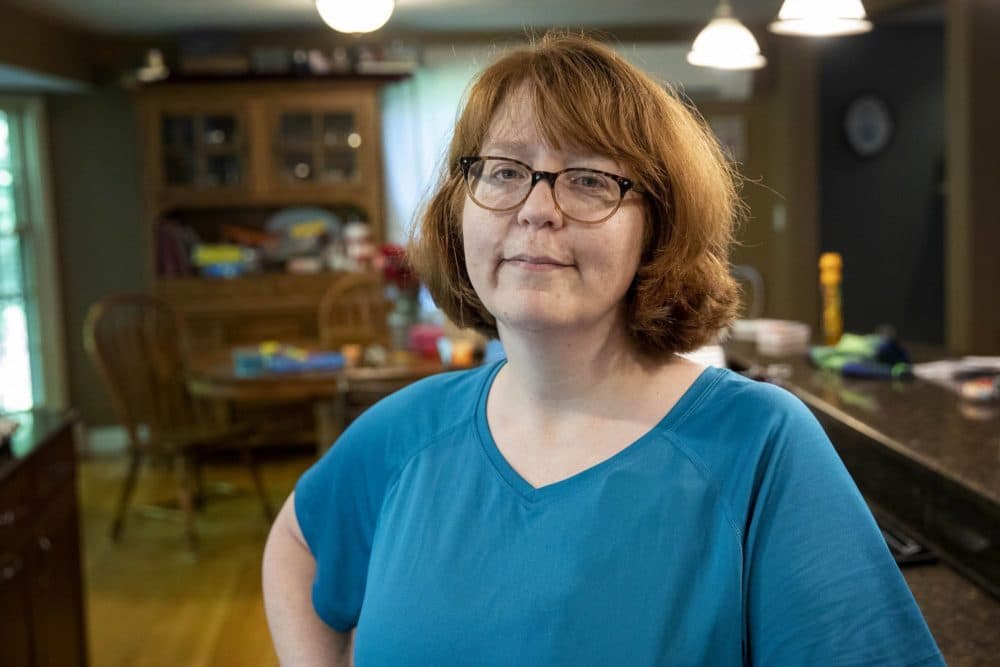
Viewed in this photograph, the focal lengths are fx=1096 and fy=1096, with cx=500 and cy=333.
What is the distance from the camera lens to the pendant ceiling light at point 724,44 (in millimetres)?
3770

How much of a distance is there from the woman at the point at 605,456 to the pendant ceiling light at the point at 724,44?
2.72 metres

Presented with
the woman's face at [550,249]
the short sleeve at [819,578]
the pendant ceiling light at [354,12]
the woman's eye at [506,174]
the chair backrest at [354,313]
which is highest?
the pendant ceiling light at [354,12]

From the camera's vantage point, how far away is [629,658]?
1.02 m

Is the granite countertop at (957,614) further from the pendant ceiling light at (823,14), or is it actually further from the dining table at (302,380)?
the dining table at (302,380)

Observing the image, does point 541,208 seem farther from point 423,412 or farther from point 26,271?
point 26,271

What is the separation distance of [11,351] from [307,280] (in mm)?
1779

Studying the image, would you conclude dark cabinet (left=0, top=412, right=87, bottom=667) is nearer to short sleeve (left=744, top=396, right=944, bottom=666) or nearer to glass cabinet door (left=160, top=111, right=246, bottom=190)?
short sleeve (left=744, top=396, right=944, bottom=666)

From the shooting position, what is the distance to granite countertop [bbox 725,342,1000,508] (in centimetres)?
183

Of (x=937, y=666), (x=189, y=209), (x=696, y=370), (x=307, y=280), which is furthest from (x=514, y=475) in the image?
(x=189, y=209)

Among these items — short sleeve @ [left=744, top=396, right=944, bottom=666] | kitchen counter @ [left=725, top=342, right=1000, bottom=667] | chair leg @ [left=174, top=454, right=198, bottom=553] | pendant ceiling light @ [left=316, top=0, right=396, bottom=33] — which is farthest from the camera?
chair leg @ [left=174, top=454, right=198, bottom=553]

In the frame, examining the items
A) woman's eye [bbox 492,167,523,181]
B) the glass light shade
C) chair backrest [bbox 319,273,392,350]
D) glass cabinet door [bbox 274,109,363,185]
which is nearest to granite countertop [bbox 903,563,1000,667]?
woman's eye [bbox 492,167,523,181]

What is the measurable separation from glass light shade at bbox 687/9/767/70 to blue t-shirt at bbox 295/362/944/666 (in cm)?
287

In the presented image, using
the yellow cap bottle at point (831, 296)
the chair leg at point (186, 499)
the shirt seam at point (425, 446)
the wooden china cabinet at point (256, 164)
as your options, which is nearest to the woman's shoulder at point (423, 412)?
the shirt seam at point (425, 446)

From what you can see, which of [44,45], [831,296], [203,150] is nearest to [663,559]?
[831,296]
